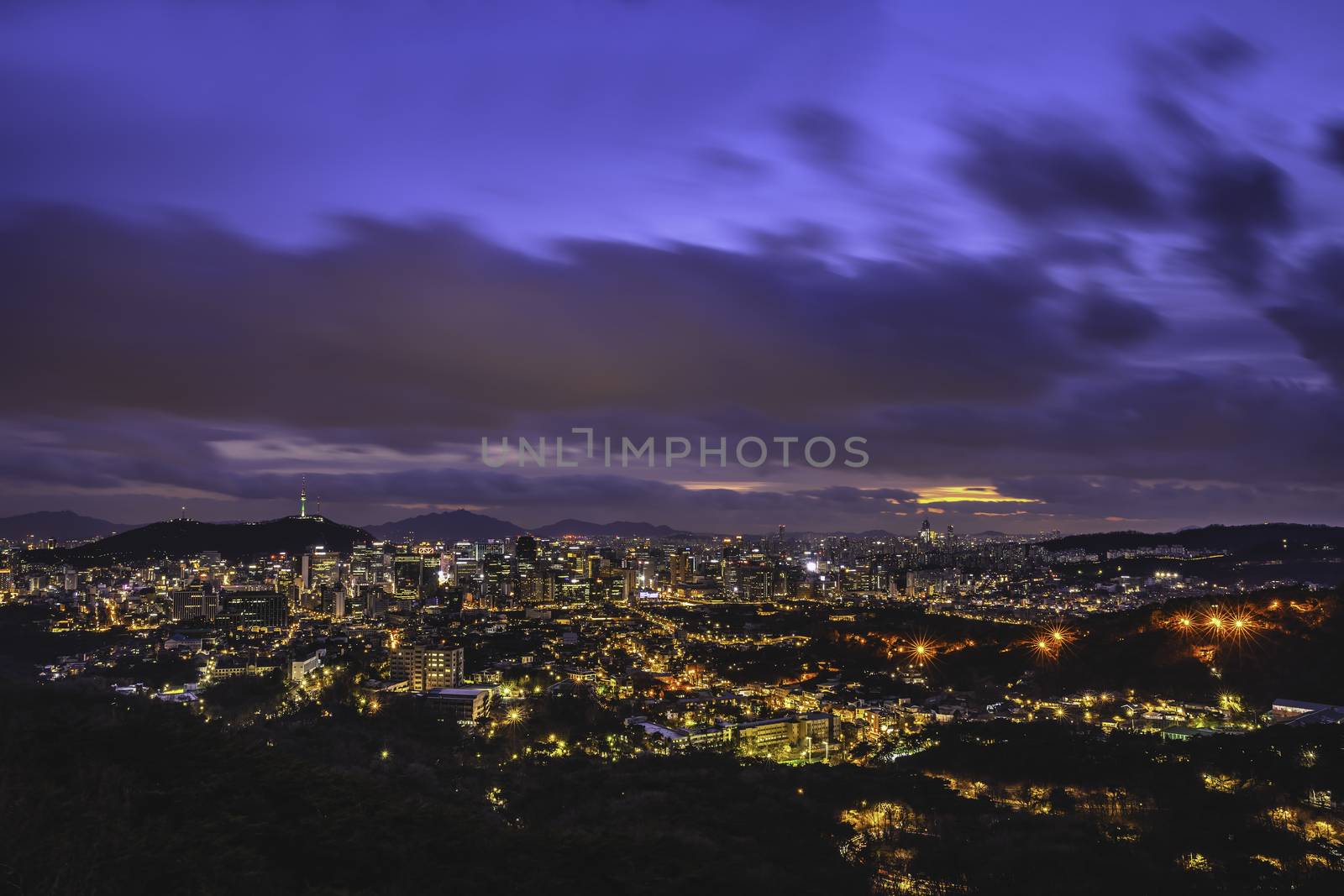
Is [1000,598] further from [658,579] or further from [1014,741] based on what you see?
[1014,741]

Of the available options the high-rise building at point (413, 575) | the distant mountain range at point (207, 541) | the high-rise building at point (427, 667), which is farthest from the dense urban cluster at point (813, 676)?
the distant mountain range at point (207, 541)

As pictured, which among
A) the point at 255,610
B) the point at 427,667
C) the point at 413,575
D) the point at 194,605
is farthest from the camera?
Answer: the point at 413,575

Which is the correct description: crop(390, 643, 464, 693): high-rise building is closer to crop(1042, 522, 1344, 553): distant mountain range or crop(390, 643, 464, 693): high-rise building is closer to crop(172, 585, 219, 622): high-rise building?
crop(172, 585, 219, 622): high-rise building

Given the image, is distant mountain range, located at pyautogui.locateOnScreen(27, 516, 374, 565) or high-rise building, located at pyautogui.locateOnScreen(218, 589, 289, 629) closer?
high-rise building, located at pyautogui.locateOnScreen(218, 589, 289, 629)

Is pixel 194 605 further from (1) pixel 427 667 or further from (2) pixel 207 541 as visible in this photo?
(2) pixel 207 541

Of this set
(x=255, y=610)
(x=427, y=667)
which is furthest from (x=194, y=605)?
(x=427, y=667)

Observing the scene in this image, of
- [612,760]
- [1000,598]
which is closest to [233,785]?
[612,760]

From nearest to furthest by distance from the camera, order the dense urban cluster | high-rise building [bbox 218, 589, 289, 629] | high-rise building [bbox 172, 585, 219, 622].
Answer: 1. the dense urban cluster
2. high-rise building [bbox 218, 589, 289, 629]
3. high-rise building [bbox 172, 585, 219, 622]

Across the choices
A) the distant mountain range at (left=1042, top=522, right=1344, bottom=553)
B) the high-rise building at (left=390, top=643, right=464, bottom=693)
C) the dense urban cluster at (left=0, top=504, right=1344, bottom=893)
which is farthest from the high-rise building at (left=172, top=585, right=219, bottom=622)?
the distant mountain range at (left=1042, top=522, right=1344, bottom=553)
